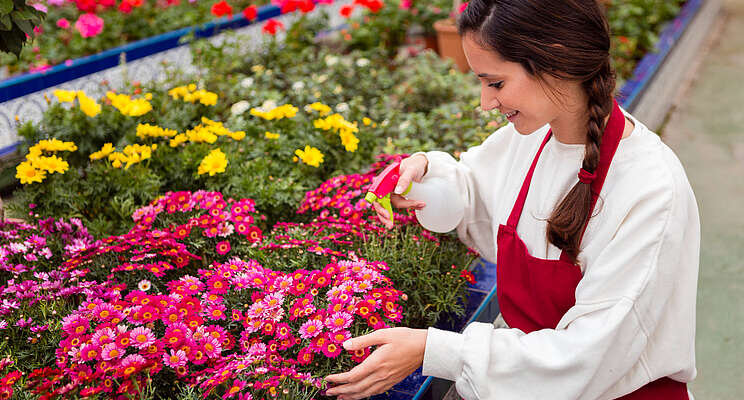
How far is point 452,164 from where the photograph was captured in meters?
1.90

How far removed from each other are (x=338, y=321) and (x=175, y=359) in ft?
1.30

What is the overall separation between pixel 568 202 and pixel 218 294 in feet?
3.27

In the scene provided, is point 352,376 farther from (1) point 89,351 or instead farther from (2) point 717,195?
(2) point 717,195

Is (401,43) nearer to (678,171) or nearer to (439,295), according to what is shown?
(439,295)

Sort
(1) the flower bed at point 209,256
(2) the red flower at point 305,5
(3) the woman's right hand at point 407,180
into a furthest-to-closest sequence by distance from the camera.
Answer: (2) the red flower at point 305,5, (3) the woman's right hand at point 407,180, (1) the flower bed at point 209,256

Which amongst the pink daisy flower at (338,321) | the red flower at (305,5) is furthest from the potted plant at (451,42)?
the pink daisy flower at (338,321)

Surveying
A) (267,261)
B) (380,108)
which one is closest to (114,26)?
(380,108)

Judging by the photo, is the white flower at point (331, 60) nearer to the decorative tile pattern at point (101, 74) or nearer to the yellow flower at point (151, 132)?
the decorative tile pattern at point (101, 74)

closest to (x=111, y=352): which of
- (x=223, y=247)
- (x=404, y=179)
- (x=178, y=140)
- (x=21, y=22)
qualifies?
(x=223, y=247)

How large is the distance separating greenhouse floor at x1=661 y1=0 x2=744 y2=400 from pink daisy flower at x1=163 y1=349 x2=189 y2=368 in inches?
85.2

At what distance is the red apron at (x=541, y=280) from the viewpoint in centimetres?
142

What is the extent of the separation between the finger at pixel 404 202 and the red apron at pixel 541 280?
0.85ft

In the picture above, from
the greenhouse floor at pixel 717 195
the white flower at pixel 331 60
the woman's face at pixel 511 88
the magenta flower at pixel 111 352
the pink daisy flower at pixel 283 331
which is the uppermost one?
the woman's face at pixel 511 88

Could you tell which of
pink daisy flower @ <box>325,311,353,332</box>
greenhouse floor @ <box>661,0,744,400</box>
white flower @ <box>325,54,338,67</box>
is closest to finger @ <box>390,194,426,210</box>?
pink daisy flower @ <box>325,311,353,332</box>
